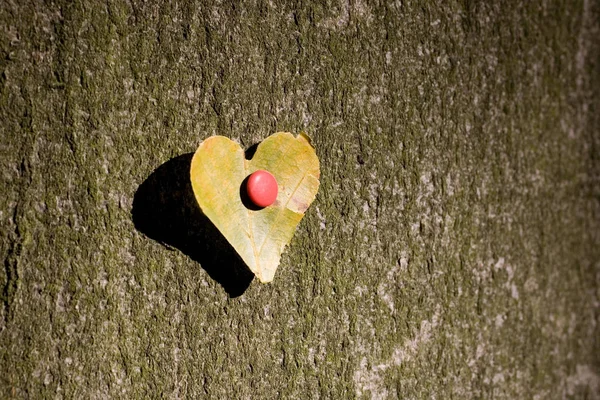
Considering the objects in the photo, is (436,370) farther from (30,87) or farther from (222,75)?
(30,87)

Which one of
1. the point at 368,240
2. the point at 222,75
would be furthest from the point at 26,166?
the point at 368,240

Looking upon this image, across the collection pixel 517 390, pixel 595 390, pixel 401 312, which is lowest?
pixel 595 390
